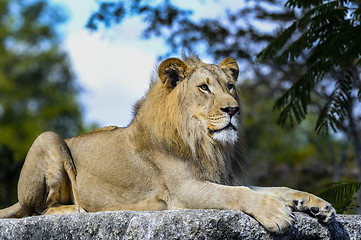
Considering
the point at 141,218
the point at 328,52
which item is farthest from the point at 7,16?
the point at 141,218

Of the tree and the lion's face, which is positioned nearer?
the lion's face

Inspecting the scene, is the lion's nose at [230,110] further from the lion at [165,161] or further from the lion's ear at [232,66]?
the lion's ear at [232,66]

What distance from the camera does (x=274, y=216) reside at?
3.54m

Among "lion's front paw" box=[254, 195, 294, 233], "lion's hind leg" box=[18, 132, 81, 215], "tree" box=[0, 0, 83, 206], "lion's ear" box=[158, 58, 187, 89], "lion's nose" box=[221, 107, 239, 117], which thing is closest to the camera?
"lion's front paw" box=[254, 195, 294, 233]

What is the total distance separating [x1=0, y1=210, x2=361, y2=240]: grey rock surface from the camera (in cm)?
339

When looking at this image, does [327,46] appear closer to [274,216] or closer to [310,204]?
[310,204]

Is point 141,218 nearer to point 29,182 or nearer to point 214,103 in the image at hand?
point 214,103

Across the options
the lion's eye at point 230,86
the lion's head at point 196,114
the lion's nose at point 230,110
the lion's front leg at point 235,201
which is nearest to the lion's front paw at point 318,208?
the lion's front leg at point 235,201

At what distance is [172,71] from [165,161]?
2.60ft

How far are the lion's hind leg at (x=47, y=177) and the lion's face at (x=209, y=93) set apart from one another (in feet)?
3.97

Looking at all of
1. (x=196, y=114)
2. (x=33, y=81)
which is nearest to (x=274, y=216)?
(x=196, y=114)

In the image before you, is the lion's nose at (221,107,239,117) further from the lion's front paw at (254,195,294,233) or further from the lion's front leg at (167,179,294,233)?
the lion's front paw at (254,195,294,233)

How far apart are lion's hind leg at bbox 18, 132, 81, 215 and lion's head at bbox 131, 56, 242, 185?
803 mm

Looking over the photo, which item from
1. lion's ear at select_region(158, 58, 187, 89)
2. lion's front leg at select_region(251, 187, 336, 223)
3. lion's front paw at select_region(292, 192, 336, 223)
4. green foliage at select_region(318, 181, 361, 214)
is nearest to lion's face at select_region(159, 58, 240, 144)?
lion's ear at select_region(158, 58, 187, 89)
